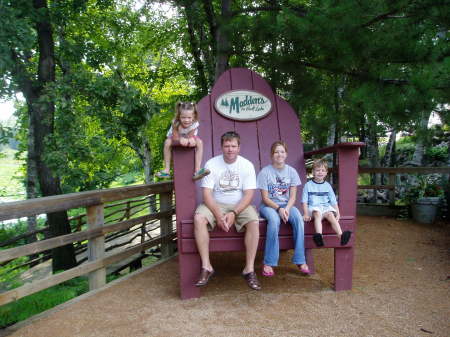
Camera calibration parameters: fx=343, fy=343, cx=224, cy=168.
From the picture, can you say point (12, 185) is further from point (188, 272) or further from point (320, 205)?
point (320, 205)

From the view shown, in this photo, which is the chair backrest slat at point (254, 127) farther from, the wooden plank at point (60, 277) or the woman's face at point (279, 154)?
the wooden plank at point (60, 277)

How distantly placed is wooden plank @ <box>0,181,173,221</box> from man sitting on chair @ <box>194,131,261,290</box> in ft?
2.53

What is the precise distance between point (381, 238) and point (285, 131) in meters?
1.87

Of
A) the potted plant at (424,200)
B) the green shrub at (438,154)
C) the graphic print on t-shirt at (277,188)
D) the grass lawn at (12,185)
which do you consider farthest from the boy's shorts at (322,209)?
→ the green shrub at (438,154)

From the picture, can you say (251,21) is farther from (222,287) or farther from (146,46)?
(146,46)

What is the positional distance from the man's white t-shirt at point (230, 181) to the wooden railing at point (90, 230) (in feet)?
2.70

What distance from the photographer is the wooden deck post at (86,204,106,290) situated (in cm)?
249

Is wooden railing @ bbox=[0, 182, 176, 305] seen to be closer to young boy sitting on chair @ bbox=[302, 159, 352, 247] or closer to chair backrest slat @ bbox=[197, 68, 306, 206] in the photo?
chair backrest slat @ bbox=[197, 68, 306, 206]

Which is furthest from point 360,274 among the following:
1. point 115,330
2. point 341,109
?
point 115,330

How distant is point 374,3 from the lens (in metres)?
2.60

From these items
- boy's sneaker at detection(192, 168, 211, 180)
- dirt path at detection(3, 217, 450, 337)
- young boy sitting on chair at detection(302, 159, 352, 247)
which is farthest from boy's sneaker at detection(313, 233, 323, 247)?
boy's sneaker at detection(192, 168, 211, 180)

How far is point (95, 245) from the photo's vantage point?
8.25 feet

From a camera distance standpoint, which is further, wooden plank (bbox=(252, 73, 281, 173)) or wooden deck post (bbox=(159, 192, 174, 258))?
wooden deck post (bbox=(159, 192, 174, 258))

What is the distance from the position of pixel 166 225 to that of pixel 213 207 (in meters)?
1.33
